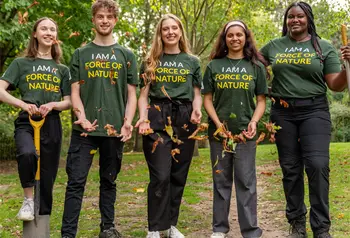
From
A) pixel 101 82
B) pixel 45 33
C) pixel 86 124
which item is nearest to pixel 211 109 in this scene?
pixel 101 82

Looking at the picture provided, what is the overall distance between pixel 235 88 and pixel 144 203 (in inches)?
137

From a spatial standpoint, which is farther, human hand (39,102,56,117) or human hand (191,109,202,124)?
human hand (191,109,202,124)

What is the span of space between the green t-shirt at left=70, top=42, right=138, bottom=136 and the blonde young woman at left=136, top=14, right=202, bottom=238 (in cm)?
24

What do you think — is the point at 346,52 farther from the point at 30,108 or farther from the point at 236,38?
the point at 30,108

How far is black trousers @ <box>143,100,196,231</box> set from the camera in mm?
4980

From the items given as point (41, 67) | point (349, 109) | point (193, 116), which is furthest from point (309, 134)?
point (349, 109)

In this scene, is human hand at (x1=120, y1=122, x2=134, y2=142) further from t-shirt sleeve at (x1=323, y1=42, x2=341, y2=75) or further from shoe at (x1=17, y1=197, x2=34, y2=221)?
t-shirt sleeve at (x1=323, y1=42, x2=341, y2=75)

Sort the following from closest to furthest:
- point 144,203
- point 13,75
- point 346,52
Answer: point 346,52
point 13,75
point 144,203

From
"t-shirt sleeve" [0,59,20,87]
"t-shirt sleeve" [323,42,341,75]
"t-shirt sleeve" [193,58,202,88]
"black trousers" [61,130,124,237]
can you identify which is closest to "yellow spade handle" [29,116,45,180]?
"black trousers" [61,130,124,237]

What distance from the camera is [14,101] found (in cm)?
493

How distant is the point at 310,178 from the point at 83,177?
7.18ft

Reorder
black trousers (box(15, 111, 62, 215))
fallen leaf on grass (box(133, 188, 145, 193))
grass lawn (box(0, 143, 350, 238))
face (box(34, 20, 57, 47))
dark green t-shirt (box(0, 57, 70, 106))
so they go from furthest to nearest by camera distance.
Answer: fallen leaf on grass (box(133, 188, 145, 193)), grass lawn (box(0, 143, 350, 238)), face (box(34, 20, 57, 47)), dark green t-shirt (box(0, 57, 70, 106)), black trousers (box(15, 111, 62, 215))

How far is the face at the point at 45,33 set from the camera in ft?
16.8

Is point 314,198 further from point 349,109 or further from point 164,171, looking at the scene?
point 349,109
